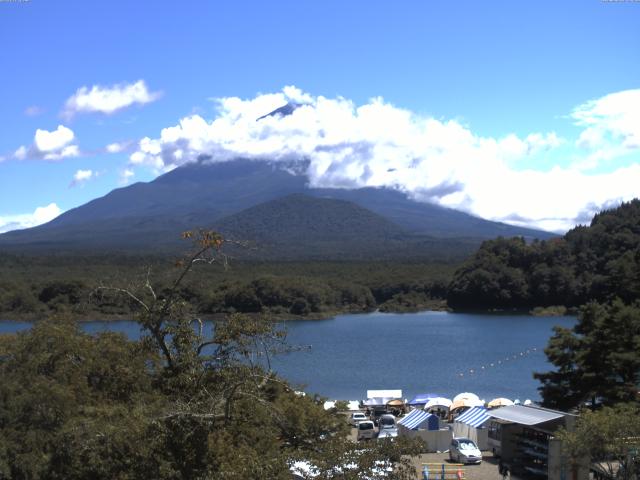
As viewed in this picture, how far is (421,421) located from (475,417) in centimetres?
130

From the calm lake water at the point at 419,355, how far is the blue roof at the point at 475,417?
15.1 feet

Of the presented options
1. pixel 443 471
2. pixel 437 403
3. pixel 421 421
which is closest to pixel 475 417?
pixel 421 421

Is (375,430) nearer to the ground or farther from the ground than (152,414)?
nearer to the ground

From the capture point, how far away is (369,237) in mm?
149375

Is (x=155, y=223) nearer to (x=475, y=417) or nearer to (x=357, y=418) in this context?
(x=357, y=418)

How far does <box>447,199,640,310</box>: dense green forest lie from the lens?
227ft

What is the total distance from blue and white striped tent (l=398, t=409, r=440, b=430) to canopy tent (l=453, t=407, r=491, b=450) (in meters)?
0.84

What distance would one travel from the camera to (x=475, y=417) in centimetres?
1952

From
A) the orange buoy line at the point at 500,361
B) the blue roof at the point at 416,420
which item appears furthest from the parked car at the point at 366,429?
the orange buoy line at the point at 500,361

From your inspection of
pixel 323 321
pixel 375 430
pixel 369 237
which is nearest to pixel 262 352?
pixel 375 430

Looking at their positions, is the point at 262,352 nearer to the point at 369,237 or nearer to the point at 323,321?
the point at 323,321


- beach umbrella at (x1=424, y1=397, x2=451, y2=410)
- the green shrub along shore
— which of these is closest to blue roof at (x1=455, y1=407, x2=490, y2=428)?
beach umbrella at (x1=424, y1=397, x2=451, y2=410)

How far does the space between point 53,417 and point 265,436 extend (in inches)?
99.8

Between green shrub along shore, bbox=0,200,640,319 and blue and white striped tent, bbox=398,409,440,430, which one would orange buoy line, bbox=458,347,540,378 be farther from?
green shrub along shore, bbox=0,200,640,319
